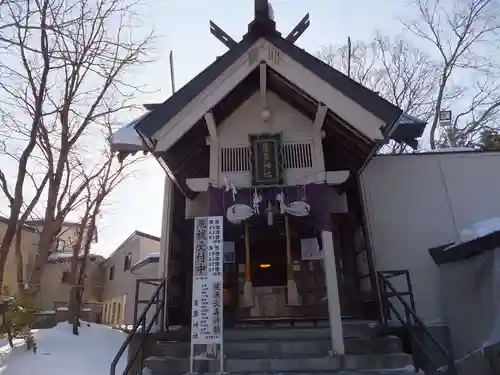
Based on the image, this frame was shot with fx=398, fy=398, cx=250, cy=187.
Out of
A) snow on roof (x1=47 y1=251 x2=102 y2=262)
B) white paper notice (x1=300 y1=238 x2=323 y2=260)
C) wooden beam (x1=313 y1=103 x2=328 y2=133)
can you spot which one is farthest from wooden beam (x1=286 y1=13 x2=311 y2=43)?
snow on roof (x1=47 y1=251 x2=102 y2=262)

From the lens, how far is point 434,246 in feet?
27.5

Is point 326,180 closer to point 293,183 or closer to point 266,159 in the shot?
point 293,183

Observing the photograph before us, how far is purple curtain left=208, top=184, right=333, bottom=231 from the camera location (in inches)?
246

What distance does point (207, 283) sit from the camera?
5.64 meters

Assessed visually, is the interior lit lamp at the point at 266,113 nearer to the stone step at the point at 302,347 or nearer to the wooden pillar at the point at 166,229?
the wooden pillar at the point at 166,229

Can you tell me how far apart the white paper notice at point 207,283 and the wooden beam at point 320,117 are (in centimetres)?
238

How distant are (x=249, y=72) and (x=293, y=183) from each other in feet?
6.54

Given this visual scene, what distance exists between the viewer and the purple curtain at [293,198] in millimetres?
6250

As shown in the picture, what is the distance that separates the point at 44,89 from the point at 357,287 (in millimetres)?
9651

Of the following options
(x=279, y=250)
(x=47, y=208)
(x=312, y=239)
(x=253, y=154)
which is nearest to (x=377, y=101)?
(x=253, y=154)

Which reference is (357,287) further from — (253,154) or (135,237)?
(135,237)

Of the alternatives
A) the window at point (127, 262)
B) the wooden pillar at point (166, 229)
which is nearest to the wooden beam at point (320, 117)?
the wooden pillar at point (166, 229)

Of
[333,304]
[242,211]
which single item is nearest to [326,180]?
[242,211]

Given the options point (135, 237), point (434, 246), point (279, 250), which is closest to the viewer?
point (434, 246)
